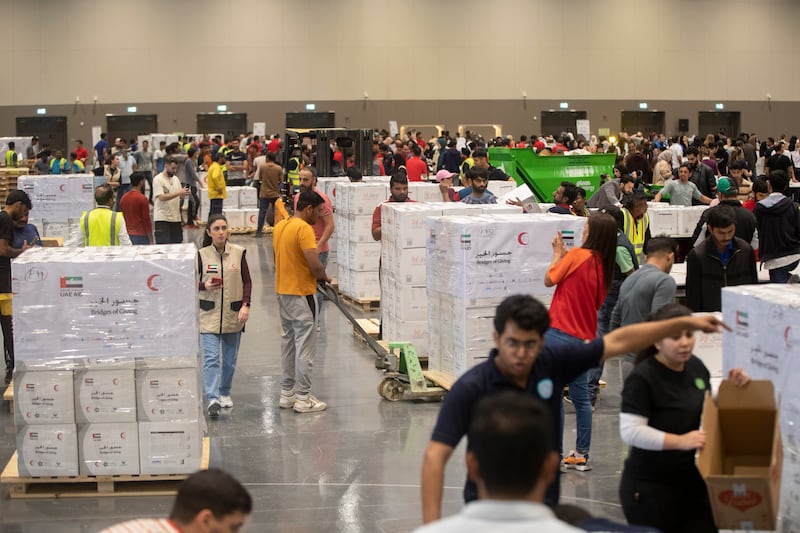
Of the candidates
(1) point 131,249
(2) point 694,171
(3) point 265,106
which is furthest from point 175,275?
(3) point 265,106

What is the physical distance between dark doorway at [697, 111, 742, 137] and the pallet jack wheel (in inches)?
1497

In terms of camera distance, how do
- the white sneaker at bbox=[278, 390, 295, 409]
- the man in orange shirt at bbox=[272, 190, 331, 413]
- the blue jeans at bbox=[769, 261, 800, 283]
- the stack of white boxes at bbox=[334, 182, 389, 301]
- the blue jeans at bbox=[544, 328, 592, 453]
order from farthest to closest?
the stack of white boxes at bbox=[334, 182, 389, 301] < the blue jeans at bbox=[769, 261, 800, 283] < the white sneaker at bbox=[278, 390, 295, 409] < the man in orange shirt at bbox=[272, 190, 331, 413] < the blue jeans at bbox=[544, 328, 592, 453]

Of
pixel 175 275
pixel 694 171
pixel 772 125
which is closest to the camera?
pixel 175 275

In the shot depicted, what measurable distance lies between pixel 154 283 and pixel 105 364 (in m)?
0.68

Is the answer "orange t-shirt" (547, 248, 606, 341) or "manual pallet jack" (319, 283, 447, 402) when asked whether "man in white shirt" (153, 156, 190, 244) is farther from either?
"orange t-shirt" (547, 248, 606, 341)

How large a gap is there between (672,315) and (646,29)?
4185 cm

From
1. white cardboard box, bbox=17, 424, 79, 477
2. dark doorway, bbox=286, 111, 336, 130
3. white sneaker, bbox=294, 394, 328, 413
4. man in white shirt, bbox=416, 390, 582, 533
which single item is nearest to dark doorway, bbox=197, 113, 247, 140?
dark doorway, bbox=286, 111, 336, 130

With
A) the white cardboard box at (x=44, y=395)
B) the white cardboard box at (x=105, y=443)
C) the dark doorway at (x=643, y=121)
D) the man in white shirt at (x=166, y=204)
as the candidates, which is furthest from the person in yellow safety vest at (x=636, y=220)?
the dark doorway at (x=643, y=121)

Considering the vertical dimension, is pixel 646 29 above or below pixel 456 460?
above

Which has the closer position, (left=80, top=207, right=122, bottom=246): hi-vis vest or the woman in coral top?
the woman in coral top

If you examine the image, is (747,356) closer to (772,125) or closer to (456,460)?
(456,460)

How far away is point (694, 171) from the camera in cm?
2145

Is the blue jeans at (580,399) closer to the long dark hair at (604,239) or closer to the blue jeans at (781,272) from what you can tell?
the long dark hair at (604,239)

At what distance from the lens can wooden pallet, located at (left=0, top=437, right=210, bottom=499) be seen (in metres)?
8.38
